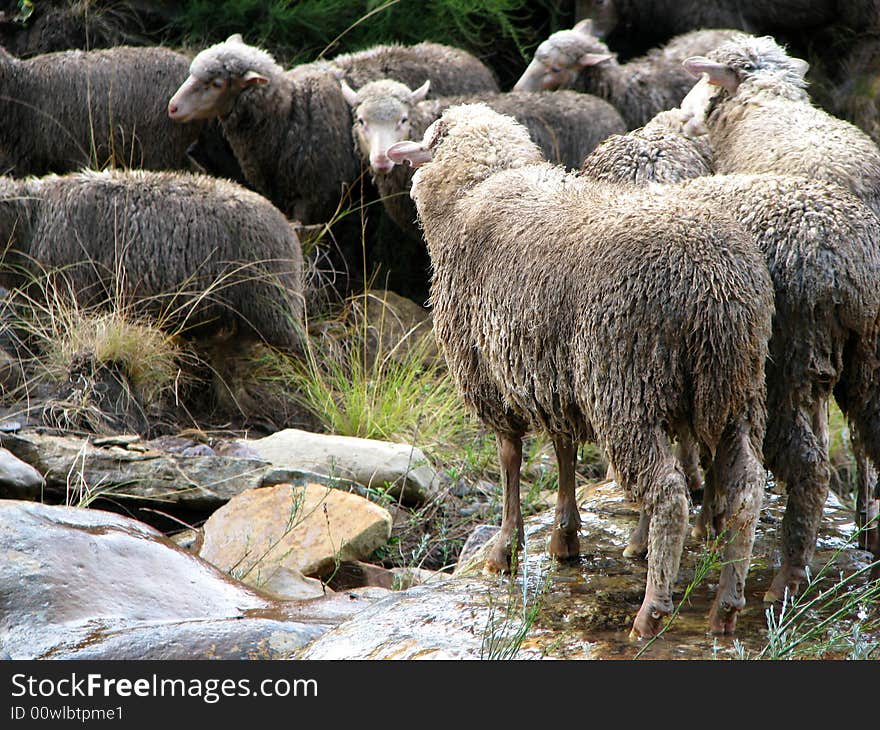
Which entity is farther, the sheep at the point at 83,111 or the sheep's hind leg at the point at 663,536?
the sheep at the point at 83,111

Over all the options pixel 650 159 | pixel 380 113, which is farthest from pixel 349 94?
pixel 650 159

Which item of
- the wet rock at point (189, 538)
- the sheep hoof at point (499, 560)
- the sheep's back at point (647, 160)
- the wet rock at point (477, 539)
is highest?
the sheep's back at point (647, 160)

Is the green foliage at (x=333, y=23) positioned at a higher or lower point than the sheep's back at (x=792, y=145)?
higher

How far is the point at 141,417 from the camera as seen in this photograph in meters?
8.01

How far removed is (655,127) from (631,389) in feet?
7.64

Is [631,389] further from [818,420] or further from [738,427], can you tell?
[818,420]

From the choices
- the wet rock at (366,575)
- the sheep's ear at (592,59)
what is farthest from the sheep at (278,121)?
the wet rock at (366,575)

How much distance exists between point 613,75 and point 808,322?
23.6 ft

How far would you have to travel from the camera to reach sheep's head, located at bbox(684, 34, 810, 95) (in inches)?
251

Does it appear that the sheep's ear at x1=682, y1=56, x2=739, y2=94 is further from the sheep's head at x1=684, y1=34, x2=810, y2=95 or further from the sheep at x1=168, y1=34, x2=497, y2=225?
the sheep at x1=168, y1=34, x2=497, y2=225

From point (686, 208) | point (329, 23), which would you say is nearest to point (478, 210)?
point (686, 208)

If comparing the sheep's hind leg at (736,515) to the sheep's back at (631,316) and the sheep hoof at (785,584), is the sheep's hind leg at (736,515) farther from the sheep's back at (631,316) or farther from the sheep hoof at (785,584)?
the sheep hoof at (785,584)

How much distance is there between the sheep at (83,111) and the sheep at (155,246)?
6.49ft

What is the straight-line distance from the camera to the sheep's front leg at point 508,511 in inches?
202
